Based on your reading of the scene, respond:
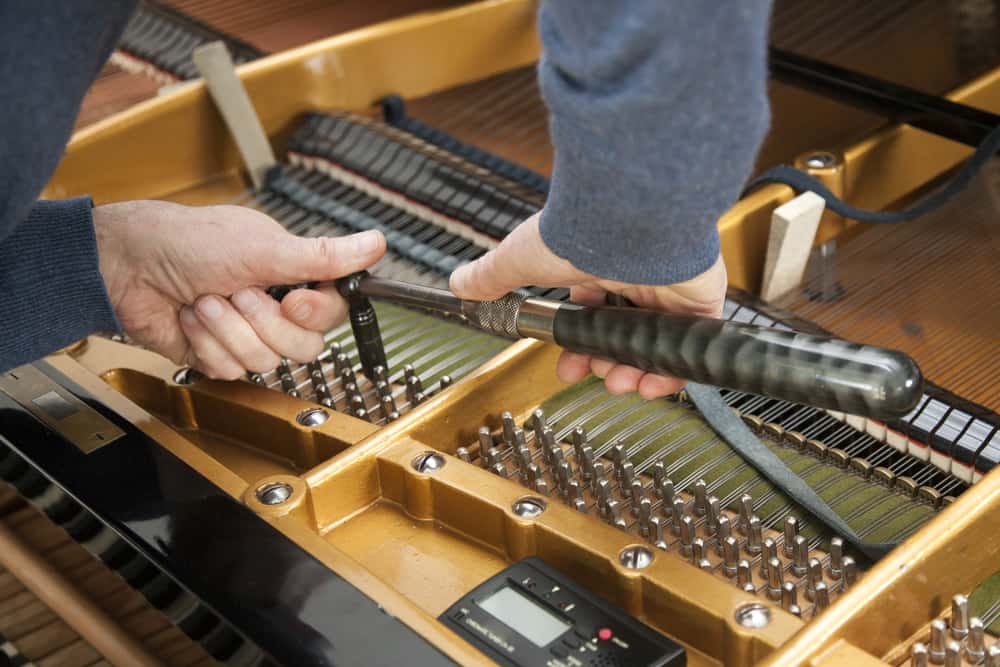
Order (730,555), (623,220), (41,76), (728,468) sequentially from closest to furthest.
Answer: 1. (623,220)
2. (41,76)
3. (730,555)
4. (728,468)

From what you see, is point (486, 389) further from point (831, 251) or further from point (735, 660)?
point (831, 251)

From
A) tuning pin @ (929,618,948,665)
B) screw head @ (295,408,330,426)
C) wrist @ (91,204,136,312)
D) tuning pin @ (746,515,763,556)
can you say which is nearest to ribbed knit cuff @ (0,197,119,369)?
wrist @ (91,204,136,312)

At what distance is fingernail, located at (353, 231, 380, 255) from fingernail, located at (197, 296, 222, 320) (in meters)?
0.24

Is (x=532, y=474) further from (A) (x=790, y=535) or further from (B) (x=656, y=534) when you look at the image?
(A) (x=790, y=535)

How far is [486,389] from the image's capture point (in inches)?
74.1

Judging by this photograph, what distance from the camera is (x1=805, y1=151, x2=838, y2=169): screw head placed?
7.48 feet

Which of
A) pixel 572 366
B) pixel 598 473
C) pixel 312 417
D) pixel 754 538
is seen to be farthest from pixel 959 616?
pixel 312 417

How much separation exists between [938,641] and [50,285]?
1275mm

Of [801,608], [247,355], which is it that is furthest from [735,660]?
[247,355]

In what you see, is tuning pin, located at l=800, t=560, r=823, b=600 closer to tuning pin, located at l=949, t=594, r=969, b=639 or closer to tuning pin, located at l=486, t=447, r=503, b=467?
tuning pin, located at l=949, t=594, r=969, b=639

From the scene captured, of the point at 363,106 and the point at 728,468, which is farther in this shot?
the point at 363,106

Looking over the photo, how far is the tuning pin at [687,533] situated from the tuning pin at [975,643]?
13.7 inches

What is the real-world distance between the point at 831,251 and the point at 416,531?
3.23ft

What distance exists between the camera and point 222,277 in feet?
6.66
